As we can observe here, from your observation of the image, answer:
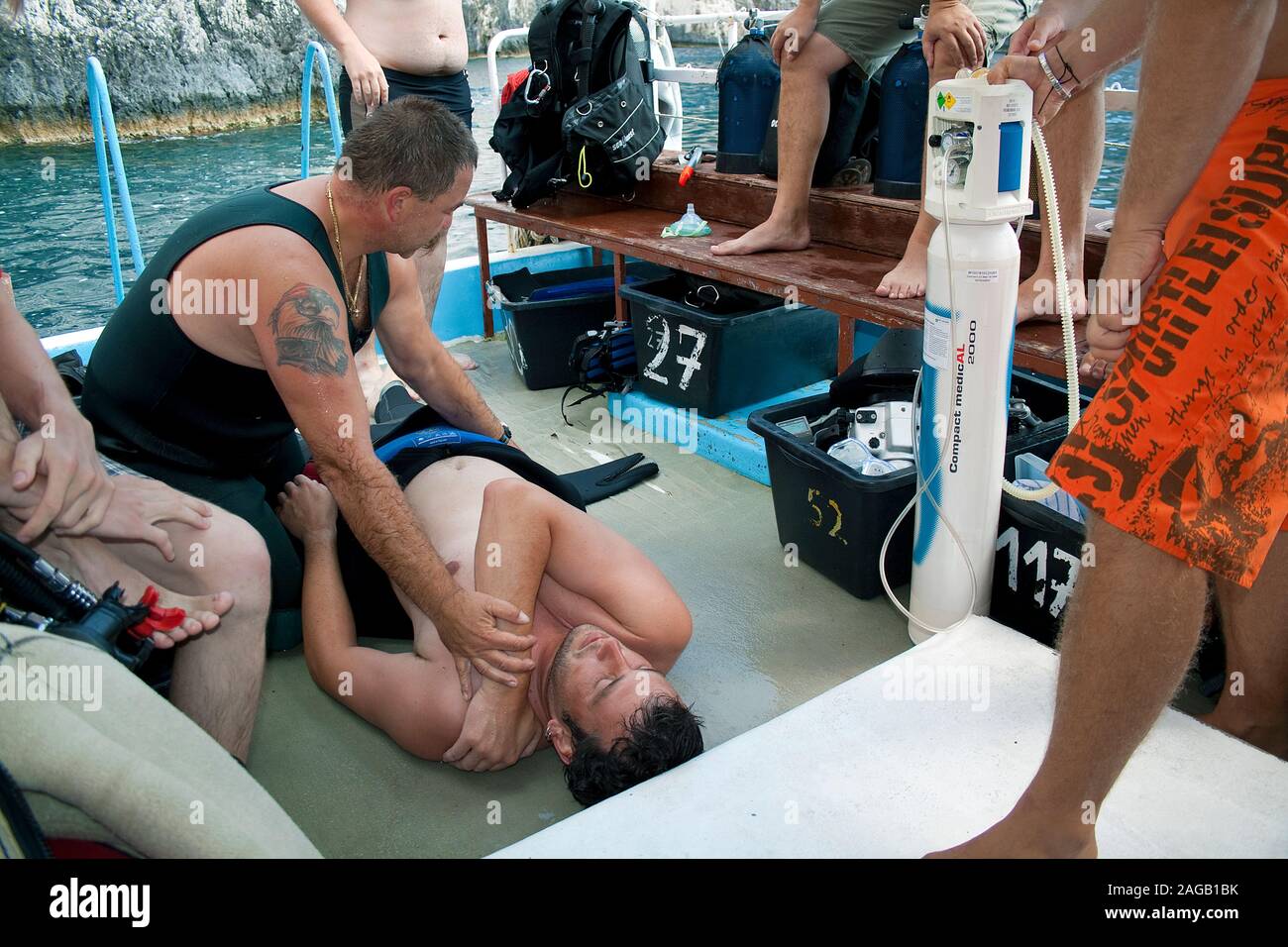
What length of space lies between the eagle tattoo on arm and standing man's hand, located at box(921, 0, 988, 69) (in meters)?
1.87

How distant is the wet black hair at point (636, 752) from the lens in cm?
177

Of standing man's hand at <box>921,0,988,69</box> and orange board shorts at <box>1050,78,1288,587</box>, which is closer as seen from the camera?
orange board shorts at <box>1050,78,1288,587</box>

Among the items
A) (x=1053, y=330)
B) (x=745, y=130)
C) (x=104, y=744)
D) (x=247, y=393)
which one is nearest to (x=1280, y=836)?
(x=1053, y=330)

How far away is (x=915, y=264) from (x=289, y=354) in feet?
5.83

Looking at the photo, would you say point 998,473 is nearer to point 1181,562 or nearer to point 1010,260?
point 1010,260

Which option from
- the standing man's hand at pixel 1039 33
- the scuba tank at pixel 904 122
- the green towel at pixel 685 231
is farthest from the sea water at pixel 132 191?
the standing man's hand at pixel 1039 33

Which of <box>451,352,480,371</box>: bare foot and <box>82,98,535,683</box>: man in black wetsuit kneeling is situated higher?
<box>82,98,535,683</box>: man in black wetsuit kneeling

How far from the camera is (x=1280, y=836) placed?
1.52 m

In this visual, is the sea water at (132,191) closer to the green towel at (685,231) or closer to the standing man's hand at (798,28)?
the standing man's hand at (798,28)

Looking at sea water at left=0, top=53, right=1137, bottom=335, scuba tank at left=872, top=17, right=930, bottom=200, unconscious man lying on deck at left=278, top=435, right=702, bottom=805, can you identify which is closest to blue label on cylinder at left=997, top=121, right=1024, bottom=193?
unconscious man lying on deck at left=278, top=435, right=702, bottom=805

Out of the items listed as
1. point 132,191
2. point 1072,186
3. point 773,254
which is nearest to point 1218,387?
point 1072,186

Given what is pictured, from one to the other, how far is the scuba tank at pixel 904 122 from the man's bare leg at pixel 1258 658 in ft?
6.31

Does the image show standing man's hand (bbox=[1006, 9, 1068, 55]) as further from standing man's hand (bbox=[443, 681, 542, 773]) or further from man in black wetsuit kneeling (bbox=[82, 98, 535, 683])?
standing man's hand (bbox=[443, 681, 542, 773])

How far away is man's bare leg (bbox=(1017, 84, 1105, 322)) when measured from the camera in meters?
2.42
